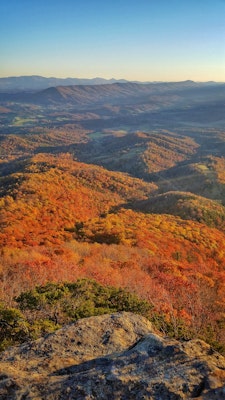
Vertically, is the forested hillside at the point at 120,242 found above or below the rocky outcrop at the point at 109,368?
below

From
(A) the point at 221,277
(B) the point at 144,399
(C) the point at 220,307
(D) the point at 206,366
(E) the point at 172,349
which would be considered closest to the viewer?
(B) the point at 144,399

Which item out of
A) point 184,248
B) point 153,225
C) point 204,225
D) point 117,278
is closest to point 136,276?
point 117,278

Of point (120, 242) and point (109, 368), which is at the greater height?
point (109, 368)

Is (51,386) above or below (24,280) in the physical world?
above

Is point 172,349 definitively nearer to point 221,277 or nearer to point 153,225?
point 221,277

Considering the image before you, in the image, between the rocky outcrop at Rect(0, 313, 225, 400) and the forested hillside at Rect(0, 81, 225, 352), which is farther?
the forested hillside at Rect(0, 81, 225, 352)

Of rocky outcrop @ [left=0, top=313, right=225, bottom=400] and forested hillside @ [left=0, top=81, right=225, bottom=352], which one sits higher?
rocky outcrop @ [left=0, top=313, right=225, bottom=400]

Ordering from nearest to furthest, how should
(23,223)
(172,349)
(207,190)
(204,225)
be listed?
(172,349) → (23,223) → (204,225) → (207,190)

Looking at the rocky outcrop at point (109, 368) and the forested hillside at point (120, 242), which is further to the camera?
the forested hillside at point (120, 242)
